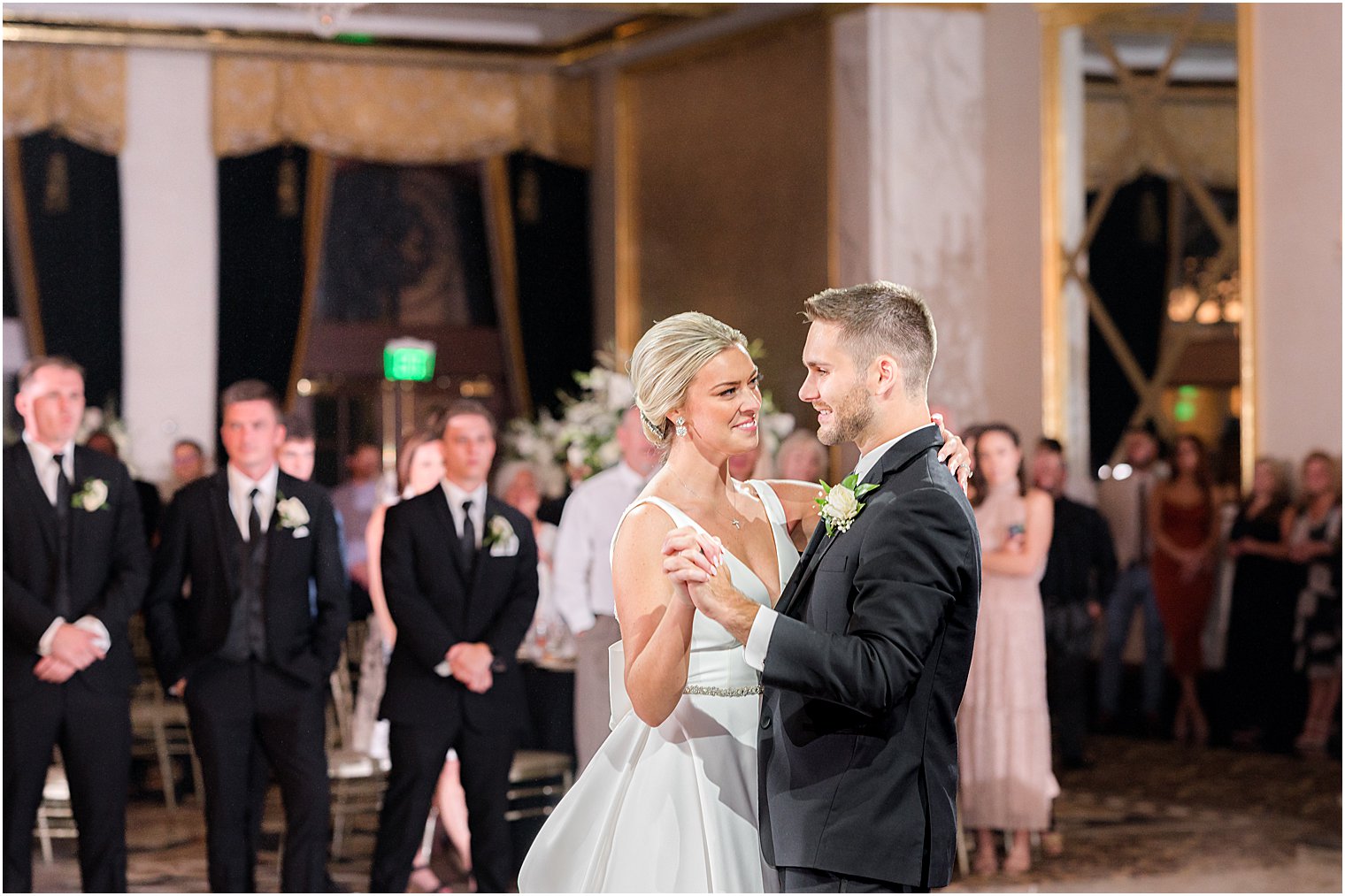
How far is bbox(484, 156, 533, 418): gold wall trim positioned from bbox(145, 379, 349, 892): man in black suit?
6.88 m

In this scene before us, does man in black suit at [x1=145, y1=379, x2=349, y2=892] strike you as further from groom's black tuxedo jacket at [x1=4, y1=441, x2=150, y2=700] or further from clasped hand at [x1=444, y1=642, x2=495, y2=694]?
clasped hand at [x1=444, y1=642, x2=495, y2=694]

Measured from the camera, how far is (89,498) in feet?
16.8

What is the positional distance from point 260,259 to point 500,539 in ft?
21.9

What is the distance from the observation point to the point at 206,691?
5.12 m

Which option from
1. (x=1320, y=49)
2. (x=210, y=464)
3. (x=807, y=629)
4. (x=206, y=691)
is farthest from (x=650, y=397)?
(x=210, y=464)

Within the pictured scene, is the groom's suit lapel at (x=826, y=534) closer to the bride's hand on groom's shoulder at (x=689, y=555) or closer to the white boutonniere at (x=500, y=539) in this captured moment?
the bride's hand on groom's shoulder at (x=689, y=555)

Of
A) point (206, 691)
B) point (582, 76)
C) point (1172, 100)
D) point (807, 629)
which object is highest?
point (582, 76)

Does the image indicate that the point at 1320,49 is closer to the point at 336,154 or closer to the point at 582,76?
the point at 582,76

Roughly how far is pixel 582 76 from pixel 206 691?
8156mm

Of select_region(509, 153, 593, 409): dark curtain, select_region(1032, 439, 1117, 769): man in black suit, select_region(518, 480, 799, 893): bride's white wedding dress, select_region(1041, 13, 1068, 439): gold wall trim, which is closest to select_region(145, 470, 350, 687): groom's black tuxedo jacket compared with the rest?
select_region(518, 480, 799, 893): bride's white wedding dress

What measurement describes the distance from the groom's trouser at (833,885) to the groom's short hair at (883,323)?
2.59 ft

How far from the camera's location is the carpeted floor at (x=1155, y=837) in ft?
18.8

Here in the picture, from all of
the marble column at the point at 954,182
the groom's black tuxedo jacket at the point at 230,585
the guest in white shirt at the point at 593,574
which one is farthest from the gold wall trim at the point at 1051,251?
the groom's black tuxedo jacket at the point at 230,585

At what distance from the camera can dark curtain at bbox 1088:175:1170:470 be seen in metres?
9.59
